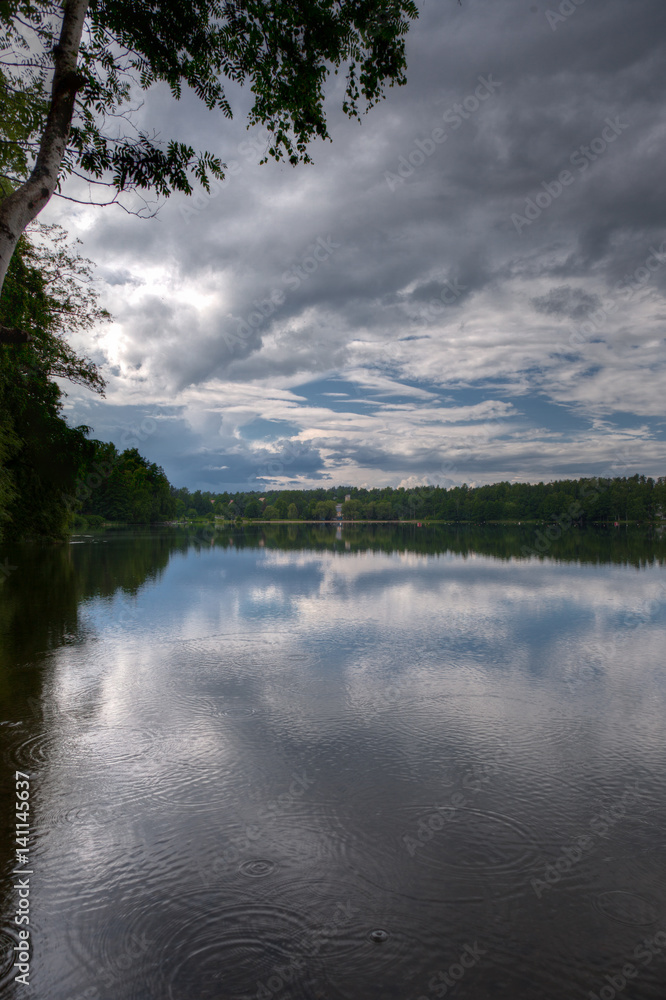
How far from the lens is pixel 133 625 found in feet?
58.4

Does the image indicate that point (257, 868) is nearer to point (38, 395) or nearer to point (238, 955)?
point (238, 955)

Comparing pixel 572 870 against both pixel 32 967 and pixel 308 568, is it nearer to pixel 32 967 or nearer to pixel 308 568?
pixel 32 967

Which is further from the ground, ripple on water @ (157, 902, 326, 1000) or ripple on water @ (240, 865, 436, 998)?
ripple on water @ (240, 865, 436, 998)

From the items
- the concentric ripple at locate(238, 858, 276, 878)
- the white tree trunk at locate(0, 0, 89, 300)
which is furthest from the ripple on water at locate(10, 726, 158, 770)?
the white tree trunk at locate(0, 0, 89, 300)

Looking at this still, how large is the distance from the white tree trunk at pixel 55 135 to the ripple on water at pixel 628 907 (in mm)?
8890

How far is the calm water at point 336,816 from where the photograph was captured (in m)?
4.46

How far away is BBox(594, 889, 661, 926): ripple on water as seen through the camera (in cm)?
493

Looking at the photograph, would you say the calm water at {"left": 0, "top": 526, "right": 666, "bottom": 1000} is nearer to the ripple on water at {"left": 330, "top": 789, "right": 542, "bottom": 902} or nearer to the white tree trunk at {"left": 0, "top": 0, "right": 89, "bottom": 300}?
the ripple on water at {"left": 330, "top": 789, "right": 542, "bottom": 902}

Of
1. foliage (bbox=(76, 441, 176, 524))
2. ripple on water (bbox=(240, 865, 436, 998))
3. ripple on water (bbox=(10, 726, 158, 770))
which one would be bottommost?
ripple on water (bbox=(10, 726, 158, 770))

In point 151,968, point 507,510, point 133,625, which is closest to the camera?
point 151,968

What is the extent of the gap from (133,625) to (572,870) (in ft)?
49.4

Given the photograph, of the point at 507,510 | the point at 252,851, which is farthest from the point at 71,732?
the point at 507,510

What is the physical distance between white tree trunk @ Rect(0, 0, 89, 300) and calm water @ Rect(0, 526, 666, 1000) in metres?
6.61

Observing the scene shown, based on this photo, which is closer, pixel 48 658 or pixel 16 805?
pixel 16 805
